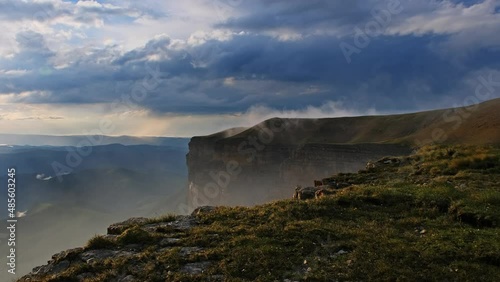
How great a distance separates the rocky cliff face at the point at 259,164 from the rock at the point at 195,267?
61089mm

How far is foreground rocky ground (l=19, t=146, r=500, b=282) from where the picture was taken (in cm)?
775

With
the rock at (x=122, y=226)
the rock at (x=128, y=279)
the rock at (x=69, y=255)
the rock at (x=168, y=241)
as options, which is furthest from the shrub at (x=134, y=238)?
the rock at (x=128, y=279)

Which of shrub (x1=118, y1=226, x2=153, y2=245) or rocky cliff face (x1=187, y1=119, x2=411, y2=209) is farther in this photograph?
rocky cliff face (x1=187, y1=119, x2=411, y2=209)

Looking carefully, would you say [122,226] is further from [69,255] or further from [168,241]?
[168,241]

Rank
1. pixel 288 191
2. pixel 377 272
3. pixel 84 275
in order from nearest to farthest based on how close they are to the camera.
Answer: pixel 377 272, pixel 84 275, pixel 288 191

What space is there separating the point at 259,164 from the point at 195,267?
252 feet

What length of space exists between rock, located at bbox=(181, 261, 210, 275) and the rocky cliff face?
61.1 metres

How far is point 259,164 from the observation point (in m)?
84.9

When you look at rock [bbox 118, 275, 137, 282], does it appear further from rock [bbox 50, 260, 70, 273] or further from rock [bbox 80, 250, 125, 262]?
rock [bbox 50, 260, 70, 273]

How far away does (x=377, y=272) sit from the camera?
294 inches

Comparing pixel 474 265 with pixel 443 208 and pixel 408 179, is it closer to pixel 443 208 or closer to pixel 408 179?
pixel 443 208

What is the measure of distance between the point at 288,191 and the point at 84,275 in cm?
→ 7048

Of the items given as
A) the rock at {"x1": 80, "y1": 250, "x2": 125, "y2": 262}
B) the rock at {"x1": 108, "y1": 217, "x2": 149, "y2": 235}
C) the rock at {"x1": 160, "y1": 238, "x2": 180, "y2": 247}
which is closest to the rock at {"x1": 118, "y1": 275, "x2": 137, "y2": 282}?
the rock at {"x1": 80, "y1": 250, "x2": 125, "y2": 262}

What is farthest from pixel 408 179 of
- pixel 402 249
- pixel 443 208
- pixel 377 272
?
pixel 377 272
